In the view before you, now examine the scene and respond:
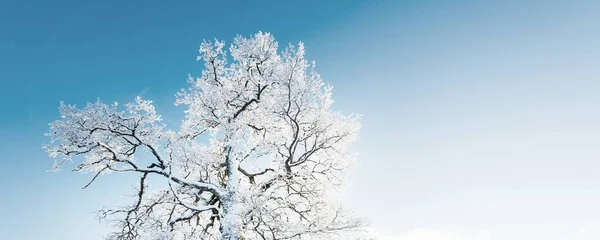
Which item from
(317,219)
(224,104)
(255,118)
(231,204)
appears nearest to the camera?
(317,219)

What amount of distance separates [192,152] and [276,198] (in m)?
2.94

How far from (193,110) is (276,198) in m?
4.74

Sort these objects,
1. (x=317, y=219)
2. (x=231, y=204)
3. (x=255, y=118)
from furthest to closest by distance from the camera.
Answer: (x=255, y=118), (x=231, y=204), (x=317, y=219)

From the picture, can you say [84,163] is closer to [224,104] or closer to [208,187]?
[208,187]

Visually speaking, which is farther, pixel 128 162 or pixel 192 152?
pixel 192 152

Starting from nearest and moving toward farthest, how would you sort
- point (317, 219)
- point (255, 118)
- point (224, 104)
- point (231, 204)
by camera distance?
1. point (317, 219)
2. point (231, 204)
3. point (224, 104)
4. point (255, 118)

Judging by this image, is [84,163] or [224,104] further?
[224,104]

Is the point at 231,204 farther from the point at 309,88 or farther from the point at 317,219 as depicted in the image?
the point at 309,88

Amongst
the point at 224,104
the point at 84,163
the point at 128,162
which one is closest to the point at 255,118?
the point at 224,104

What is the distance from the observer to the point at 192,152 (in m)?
11.8

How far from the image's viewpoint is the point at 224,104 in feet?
41.9

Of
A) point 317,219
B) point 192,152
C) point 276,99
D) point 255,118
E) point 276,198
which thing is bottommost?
point 317,219

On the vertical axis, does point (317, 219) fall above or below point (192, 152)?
below

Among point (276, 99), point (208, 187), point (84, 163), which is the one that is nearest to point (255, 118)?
point (276, 99)
